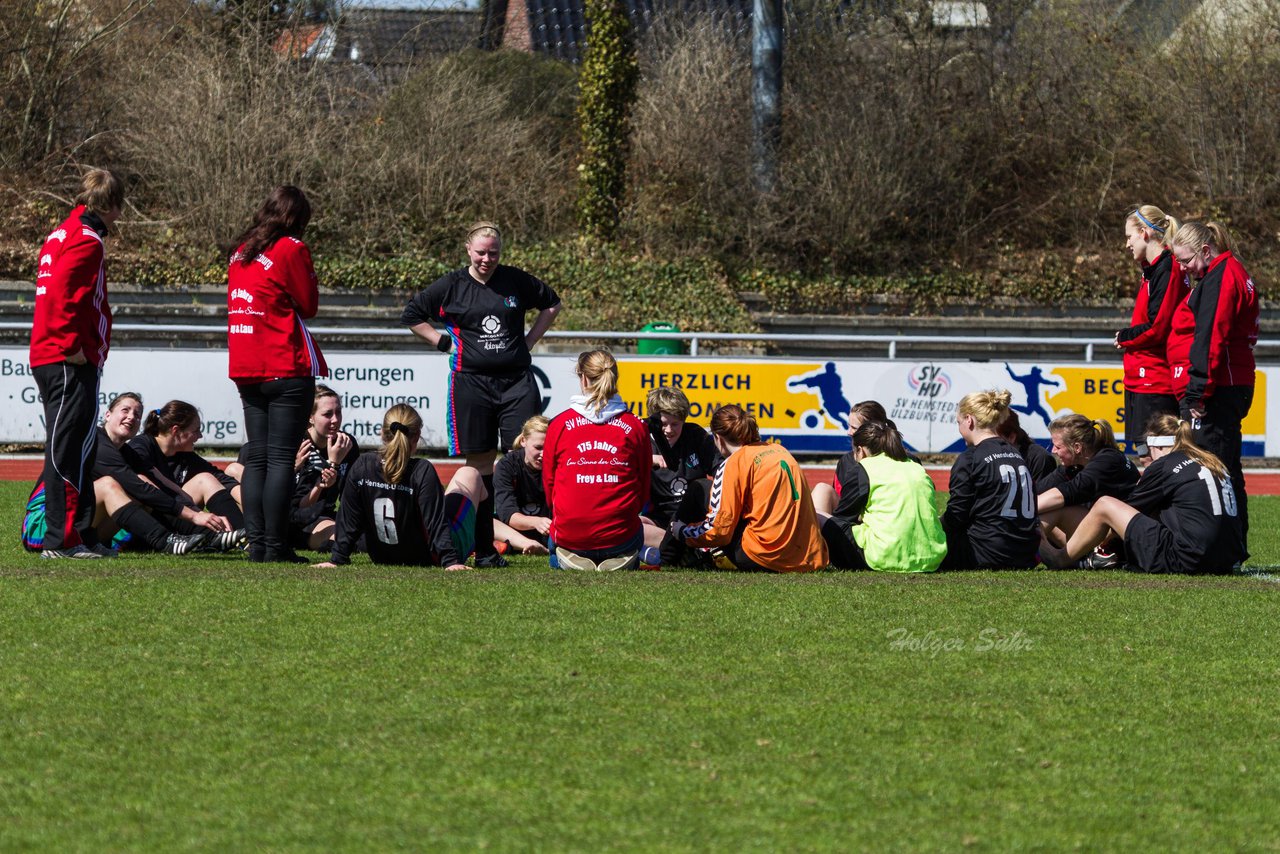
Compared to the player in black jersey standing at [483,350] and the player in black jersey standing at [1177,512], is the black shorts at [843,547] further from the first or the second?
the player in black jersey standing at [483,350]

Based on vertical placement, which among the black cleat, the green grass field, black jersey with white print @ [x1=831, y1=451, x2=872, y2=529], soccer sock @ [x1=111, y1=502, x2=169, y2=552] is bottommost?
the green grass field

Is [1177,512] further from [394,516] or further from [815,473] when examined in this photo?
[815,473]

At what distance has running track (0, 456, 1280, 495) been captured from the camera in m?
14.3

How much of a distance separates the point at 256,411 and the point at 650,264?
1703 cm

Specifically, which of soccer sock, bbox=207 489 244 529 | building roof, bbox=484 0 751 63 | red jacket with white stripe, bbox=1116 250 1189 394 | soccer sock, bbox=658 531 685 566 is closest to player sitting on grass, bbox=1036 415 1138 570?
red jacket with white stripe, bbox=1116 250 1189 394

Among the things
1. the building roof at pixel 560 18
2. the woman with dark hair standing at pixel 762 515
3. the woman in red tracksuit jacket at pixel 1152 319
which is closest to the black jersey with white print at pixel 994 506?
the woman with dark hair standing at pixel 762 515

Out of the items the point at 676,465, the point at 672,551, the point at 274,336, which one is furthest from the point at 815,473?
the point at 274,336

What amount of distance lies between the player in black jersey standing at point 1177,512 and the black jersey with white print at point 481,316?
11.3ft

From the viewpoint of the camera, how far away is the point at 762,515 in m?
7.94

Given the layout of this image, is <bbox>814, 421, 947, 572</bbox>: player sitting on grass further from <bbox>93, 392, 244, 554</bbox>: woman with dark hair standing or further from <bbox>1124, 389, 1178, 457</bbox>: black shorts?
<bbox>93, 392, 244, 554</bbox>: woman with dark hair standing

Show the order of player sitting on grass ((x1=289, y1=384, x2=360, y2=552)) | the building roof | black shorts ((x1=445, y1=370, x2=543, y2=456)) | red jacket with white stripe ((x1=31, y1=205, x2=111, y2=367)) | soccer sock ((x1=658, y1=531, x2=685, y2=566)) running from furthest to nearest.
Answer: the building roof, black shorts ((x1=445, y1=370, x2=543, y2=456)), player sitting on grass ((x1=289, y1=384, x2=360, y2=552)), soccer sock ((x1=658, y1=531, x2=685, y2=566)), red jacket with white stripe ((x1=31, y1=205, x2=111, y2=367))

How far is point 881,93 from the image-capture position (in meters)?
26.0

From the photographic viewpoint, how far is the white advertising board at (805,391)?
51.6ft

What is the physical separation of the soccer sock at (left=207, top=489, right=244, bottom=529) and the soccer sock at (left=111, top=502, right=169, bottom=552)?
45cm
